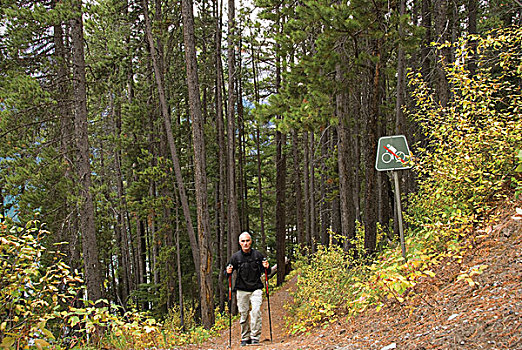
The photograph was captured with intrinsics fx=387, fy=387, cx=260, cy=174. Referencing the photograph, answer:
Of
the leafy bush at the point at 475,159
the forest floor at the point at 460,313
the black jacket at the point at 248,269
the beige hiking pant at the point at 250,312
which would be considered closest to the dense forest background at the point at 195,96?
the leafy bush at the point at 475,159

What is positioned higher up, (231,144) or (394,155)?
(231,144)

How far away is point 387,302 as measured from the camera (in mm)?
6039

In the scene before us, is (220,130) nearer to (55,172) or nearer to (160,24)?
(160,24)

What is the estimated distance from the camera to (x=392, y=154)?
225 inches

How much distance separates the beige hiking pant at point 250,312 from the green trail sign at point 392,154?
368 cm

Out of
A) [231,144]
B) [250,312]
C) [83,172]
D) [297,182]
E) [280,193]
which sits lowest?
[250,312]

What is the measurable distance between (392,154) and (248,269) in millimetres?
3689

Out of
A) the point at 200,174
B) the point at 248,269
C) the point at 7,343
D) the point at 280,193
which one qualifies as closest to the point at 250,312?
the point at 248,269

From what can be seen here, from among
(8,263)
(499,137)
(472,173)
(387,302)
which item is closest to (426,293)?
(387,302)

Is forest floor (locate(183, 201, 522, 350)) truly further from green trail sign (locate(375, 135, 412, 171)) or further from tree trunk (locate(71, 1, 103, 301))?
tree trunk (locate(71, 1, 103, 301))

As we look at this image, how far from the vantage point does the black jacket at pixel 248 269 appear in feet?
25.3

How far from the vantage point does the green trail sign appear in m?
5.66

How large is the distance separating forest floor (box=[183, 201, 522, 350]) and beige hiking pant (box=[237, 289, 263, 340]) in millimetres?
1309

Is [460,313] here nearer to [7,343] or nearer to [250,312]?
[250,312]
